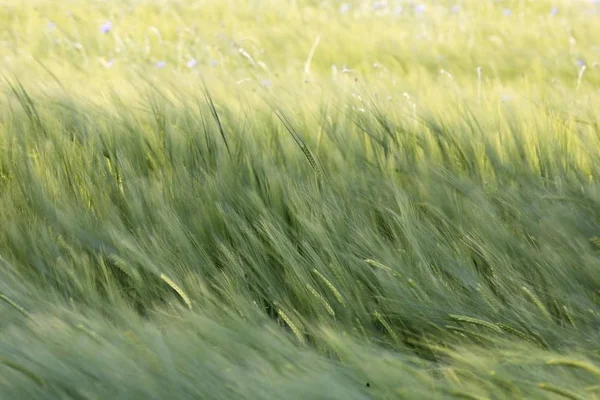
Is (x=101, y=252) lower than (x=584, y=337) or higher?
higher

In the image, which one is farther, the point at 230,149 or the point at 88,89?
the point at 88,89

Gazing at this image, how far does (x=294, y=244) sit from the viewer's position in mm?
1113

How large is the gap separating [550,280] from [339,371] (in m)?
0.38

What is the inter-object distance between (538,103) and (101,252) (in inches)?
34.3

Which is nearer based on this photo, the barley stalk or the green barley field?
the green barley field

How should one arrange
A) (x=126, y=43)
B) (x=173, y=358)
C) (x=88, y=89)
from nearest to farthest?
1. (x=173, y=358)
2. (x=88, y=89)
3. (x=126, y=43)

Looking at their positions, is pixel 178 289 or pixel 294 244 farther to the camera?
pixel 294 244

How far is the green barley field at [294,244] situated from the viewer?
75 cm

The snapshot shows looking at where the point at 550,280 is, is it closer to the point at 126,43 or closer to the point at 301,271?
the point at 301,271

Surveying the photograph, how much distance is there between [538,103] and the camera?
1517 mm

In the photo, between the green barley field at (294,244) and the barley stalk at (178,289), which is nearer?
the green barley field at (294,244)

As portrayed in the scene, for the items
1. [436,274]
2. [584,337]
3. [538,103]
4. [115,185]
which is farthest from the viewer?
[538,103]

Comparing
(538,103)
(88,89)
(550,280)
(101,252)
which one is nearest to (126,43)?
(88,89)

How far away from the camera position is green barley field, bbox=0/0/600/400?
0.75 m
